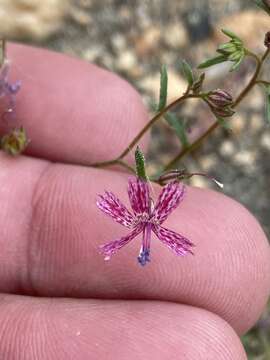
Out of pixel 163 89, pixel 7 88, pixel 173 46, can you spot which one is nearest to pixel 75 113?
pixel 7 88

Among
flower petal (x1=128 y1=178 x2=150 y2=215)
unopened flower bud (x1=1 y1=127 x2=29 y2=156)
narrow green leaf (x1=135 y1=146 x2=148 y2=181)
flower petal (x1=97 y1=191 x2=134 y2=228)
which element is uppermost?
narrow green leaf (x1=135 y1=146 x2=148 y2=181)

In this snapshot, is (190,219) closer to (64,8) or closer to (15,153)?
(15,153)

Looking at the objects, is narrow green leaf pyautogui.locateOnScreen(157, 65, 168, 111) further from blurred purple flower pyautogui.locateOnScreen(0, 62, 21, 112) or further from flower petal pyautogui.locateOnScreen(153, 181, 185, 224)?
blurred purple flower pyautogui.locateOnScreen(0, 62, 21, 112)

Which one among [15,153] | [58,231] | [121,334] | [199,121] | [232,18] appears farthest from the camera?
[232,18]

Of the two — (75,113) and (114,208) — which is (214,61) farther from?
(75,113)

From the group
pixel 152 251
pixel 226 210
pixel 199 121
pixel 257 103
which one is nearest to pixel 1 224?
pixel 152 251

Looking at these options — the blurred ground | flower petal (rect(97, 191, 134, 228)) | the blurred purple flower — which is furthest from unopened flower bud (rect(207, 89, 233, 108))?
the blurred ground

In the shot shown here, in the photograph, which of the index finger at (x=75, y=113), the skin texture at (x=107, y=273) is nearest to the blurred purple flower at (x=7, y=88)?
the index finger at (x=75, y=113)
